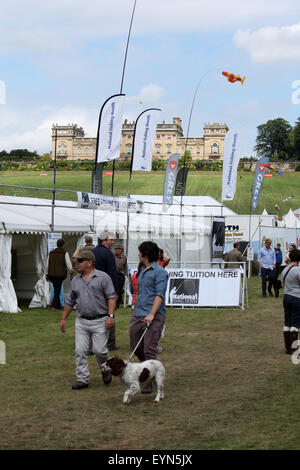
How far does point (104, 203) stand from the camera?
18016mm

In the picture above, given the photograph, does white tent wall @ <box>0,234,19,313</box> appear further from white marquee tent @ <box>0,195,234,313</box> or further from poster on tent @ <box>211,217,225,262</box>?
poster on tent @ <box>211,217,225,262</box>

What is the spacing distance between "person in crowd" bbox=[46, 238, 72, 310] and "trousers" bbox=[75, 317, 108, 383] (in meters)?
8.14

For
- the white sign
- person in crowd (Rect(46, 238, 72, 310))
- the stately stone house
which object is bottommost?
person in crowd (Rect(46, 238, 72, 310))

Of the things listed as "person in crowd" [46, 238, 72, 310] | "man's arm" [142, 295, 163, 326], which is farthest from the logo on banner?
"man's arm" [142, 295, 163, 326]

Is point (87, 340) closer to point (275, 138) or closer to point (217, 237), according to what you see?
point (217, 237)

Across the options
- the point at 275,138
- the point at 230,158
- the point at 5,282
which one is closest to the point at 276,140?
the point at 275,138

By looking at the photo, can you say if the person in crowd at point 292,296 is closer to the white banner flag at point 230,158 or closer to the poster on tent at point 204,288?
the poster on tent at point 204,288

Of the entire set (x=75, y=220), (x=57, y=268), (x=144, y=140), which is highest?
(x=144, y=140)

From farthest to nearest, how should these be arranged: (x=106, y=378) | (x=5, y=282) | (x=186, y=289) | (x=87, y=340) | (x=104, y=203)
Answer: (x=104, y=203)
(x=186, y=289)
(x=5, y=282)
(x=106, y=378)
(x=87, y=340)

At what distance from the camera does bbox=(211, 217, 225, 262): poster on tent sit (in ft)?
77.9

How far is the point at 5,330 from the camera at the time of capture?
39.9 feet

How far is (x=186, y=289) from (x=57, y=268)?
11.0ft

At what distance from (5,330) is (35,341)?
1.44 m
